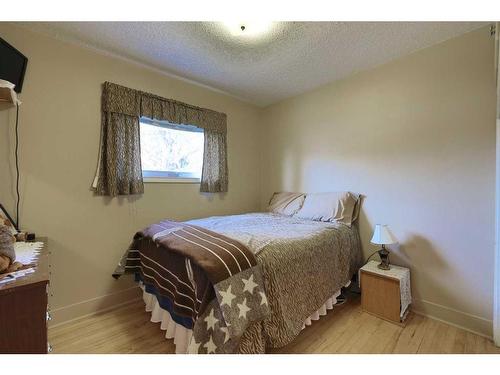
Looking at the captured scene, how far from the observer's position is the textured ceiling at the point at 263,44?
1.72m

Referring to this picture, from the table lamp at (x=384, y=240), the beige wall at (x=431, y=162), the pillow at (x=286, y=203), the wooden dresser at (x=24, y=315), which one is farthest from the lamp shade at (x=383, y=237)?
the wooden dresser at (x=24, y=315)

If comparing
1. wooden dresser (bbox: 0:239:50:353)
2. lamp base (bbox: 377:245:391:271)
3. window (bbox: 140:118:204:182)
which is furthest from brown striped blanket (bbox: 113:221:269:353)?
lamp base (bbox: 377:245:391:271)

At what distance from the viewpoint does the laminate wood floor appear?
5.04 ft

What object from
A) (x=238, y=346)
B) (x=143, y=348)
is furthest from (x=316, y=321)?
(x=143, y=348)

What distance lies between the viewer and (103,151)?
2.04 meters

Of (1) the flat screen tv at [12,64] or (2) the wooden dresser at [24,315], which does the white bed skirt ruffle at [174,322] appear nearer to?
(2) the wooden dresser at [24,315]

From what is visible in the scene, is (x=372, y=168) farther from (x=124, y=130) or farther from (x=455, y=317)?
(x=124, y=130)

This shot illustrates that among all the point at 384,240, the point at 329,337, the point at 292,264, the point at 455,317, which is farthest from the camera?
the point at 384,240

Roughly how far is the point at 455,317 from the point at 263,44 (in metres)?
2.76

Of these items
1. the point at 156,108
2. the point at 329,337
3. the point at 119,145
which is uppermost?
the point at 156,108

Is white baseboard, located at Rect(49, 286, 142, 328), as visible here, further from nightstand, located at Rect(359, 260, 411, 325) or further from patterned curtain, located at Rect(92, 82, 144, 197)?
nightstand, located at Rect(359, 260, 411, 325)

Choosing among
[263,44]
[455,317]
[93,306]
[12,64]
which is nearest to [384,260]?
[455,317]

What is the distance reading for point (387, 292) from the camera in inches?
74.2

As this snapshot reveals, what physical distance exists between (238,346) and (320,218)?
1.59 meters
